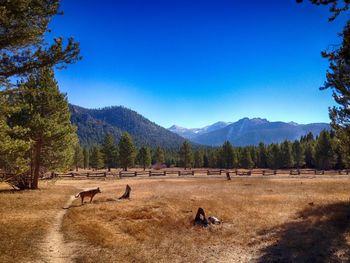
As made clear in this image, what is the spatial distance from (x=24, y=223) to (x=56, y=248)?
15.5 ft

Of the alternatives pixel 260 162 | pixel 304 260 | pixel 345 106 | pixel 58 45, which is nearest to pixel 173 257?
pixel 304 260

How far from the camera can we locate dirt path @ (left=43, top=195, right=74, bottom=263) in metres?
13.6

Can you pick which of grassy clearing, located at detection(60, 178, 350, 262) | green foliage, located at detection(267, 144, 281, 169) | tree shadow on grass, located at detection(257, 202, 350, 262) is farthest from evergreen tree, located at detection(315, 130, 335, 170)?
tree shadow on grass, located at detection(257, 202, 350, 262)

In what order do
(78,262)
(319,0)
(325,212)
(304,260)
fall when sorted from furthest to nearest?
(325,212) → (304,260) → (78,262) → (319,0)

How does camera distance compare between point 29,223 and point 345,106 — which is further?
point 345,106

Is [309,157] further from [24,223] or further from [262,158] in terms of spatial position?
[24,223]

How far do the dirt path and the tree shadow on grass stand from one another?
360 inches

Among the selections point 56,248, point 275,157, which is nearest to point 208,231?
point 56,248

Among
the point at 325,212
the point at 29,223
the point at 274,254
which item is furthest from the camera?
the point at 325,212

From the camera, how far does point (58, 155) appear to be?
34.3 metres

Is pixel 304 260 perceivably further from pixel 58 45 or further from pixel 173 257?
pixel 58 45

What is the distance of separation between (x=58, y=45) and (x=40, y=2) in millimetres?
2061

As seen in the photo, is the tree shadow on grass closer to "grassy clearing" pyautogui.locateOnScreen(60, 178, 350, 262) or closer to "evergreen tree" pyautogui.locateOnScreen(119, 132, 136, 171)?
"grassy clearing" pyautogui.locateOnScreen(60, 178, 350, 262)

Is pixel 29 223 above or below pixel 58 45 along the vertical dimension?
below
